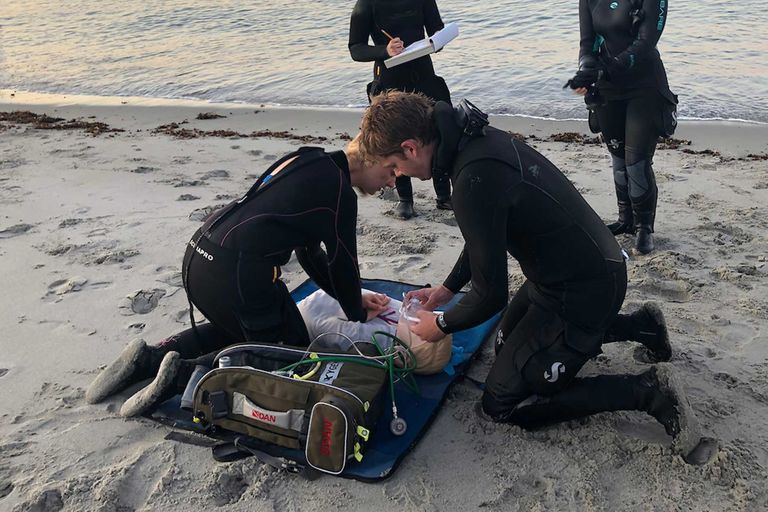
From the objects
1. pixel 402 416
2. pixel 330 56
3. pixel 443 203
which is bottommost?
pixel 330 56

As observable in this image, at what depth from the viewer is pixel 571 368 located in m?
2.62

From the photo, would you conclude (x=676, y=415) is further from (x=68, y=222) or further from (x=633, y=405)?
(x=68, y=222)

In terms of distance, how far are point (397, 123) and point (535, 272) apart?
834mm

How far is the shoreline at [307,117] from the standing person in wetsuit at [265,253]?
500cm

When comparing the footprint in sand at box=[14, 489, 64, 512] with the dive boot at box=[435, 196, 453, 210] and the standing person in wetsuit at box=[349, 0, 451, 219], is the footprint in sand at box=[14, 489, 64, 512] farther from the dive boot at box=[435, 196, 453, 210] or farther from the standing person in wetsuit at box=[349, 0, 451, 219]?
the dive boot at box=[435, 196, 453, 210]

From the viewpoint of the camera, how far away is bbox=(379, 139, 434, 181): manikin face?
92.5 inches

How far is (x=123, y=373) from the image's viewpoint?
2.92 meters

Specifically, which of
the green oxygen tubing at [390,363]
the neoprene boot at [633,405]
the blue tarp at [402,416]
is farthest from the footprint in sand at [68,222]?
the neoprene boot at [633,405]

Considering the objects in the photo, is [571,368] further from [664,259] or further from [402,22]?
[402,22]

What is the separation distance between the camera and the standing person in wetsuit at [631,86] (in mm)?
3986

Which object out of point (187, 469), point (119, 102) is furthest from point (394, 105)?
point (119, 102)

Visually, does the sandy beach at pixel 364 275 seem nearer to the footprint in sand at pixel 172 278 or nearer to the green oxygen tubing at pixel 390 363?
the footprint in sand at pixel 172 278

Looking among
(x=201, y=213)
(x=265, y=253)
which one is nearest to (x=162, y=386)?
(x=265, y=253)

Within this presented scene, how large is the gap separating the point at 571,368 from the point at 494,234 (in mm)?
740
